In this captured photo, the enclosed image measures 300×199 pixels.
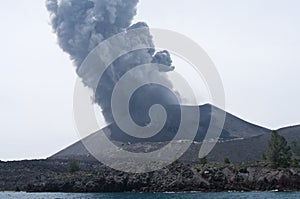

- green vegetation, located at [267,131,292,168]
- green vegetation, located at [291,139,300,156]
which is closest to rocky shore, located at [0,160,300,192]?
green vegetation, located at [267,131,292,168]

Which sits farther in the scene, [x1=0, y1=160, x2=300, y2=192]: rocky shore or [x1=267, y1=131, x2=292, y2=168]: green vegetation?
[x1=267, y1=131, x2=292, y2=168]: green vegetation

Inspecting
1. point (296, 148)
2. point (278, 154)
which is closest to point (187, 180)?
point (278, 154)

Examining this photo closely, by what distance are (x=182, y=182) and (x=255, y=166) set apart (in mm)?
18328

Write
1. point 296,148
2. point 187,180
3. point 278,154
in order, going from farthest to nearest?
point 296,148
point 278,154
point 187,180

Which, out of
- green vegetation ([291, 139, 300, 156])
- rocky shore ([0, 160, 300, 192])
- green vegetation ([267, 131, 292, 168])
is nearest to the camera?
rocky shore ([0, 160, 300, 192])

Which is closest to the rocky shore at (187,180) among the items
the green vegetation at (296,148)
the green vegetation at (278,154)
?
the green vegetation at (278,154)

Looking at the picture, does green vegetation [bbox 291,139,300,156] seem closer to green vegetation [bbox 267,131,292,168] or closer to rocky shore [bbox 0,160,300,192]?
green vegetation [bbox 267,131,292,168]

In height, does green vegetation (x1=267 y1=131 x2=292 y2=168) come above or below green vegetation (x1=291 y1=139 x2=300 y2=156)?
below

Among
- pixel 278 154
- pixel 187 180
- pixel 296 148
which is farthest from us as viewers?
pixel 296 148

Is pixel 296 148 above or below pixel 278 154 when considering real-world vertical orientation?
above

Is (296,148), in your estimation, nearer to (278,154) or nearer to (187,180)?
(278,154)

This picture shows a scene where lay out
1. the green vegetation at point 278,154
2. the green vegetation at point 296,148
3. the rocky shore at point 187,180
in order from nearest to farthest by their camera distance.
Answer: the rocky shore at point 187,180 < the green vegetation at point 278,154 < the green vegetation at point 296,148

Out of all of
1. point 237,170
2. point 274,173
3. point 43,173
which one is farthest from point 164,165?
point 43,173

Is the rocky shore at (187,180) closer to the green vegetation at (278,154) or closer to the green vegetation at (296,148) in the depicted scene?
the green vegetation at (278,154)
